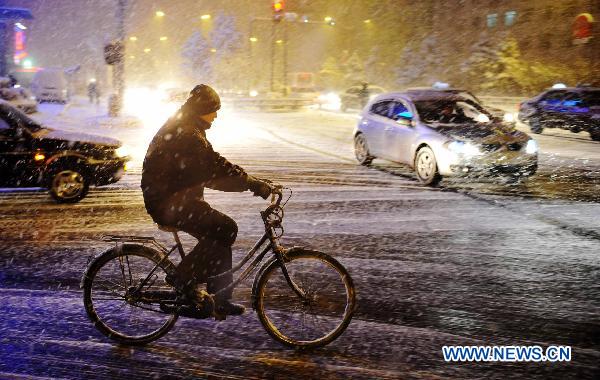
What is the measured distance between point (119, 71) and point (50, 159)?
680 inches

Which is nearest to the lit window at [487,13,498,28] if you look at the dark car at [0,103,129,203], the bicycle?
the dark car at [0,103,129,203]

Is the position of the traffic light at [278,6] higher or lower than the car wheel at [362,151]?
higher

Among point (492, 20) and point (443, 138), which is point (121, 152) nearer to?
point (443, 138)

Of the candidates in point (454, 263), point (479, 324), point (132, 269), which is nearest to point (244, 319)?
point (132, 269)

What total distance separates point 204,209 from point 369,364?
5.04 ft

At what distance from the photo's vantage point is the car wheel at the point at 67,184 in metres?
10.4

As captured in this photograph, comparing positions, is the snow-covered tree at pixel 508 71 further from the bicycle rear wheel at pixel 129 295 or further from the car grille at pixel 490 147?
the bicycle rear wheel at pixel 129 295

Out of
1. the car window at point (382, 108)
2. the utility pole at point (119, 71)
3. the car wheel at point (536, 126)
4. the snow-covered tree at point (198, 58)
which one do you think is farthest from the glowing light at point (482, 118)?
the snow-covered tree at point (198, 58)

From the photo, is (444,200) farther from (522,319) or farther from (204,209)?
(204,209)

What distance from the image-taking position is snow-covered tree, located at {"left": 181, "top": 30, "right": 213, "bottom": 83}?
324 feet

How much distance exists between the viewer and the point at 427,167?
12.3 m

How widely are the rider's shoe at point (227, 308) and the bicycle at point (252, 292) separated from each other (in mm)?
45

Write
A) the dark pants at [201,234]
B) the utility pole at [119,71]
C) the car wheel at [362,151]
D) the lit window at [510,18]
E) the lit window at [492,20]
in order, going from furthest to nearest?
1. the lit window at [492,20]
2. the lit window at [510,18]
3. the utility pole at [119,71]
4. the car wheel at [362,151]
5. the dark pants at [201,234]

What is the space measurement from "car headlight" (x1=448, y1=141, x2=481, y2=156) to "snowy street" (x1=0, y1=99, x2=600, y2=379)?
68cm
